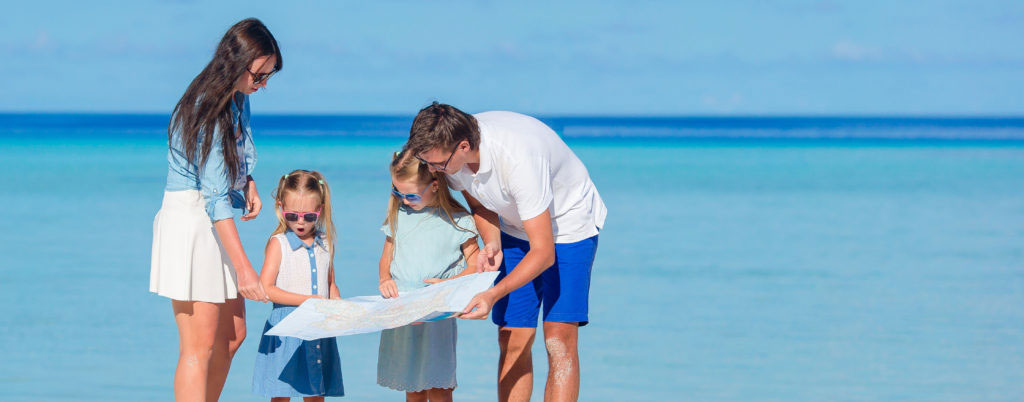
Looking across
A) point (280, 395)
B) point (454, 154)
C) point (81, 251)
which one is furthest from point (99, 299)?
point (454, 154)

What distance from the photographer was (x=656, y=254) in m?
7.64

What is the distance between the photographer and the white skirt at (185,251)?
3068 millimetres

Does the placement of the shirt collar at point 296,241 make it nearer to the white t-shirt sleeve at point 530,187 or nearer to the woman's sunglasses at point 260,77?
the woman's sunglasses at point 260,77

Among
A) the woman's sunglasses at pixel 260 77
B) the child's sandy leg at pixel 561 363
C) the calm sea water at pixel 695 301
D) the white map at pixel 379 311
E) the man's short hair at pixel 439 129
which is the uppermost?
the woman's sunglasses at pixel 260 77

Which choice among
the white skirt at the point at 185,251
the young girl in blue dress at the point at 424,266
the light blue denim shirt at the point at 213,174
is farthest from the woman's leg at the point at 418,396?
the light blue denim shirt at the point at 213,174

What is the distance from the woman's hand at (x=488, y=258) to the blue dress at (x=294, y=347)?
0.50 m

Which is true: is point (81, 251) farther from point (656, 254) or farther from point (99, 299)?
point (656, 254)

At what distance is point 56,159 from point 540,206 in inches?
730

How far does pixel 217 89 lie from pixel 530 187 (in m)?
0.92

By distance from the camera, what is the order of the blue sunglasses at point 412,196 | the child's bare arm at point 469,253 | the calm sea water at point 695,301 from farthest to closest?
the calm sea water at point 695,301 < the child's bare arm at point 469,253 < the blue sunglasses at point 412,196

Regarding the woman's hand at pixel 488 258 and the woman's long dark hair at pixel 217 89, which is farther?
the woman's hand at pixel 488 258

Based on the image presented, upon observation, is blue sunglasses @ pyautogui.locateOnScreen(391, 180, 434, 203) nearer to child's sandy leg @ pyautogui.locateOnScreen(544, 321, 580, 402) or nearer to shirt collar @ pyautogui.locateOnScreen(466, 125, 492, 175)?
shirt collar @ pyautogui.locateOnScreen(466, 125, 492, 175)

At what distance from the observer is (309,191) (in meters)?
3.40

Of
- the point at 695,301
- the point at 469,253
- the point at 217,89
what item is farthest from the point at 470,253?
the point at 695,301
